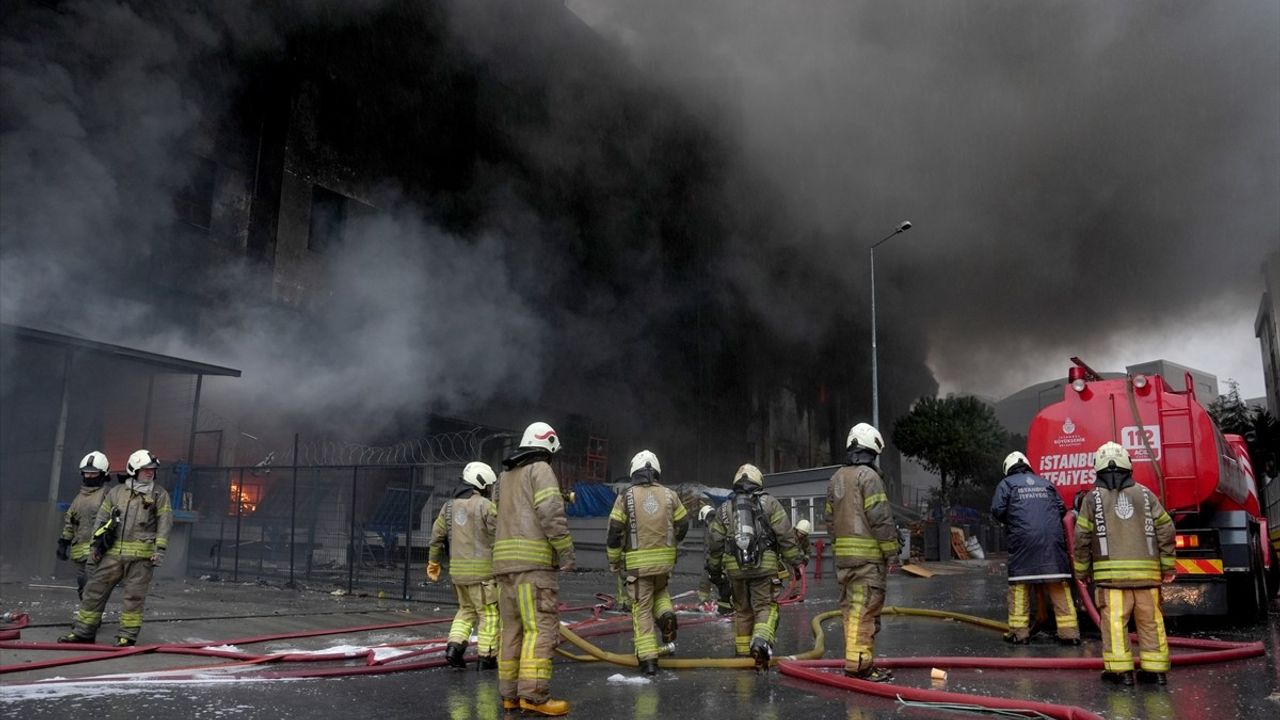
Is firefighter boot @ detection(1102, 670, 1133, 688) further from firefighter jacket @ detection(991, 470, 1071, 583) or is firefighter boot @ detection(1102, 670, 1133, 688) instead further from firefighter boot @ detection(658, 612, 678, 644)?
firefighter boot @ detection(658, 612, 678, 644)

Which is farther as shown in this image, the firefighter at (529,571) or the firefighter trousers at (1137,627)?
the firefighter trousers at (1137,627)

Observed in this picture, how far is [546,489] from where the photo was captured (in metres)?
4.65

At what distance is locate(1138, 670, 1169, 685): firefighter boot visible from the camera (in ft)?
16.3

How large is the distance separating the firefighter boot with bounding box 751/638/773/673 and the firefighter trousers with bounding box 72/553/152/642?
4651 millimetres

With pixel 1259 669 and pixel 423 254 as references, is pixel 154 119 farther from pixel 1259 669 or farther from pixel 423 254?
pixel 1259 669

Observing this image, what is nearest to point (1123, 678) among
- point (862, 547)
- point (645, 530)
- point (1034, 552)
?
point (862, 547)

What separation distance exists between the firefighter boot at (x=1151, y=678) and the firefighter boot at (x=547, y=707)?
3489 mm

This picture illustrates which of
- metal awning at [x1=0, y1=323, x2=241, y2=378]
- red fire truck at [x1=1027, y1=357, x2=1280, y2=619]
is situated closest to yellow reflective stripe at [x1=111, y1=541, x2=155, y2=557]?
red fire truck at [x1=1027, y1=357, x2=1280, y2=619]

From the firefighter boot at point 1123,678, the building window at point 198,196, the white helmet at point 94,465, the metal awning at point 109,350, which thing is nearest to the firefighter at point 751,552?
the firefighter boot at point 1123,678

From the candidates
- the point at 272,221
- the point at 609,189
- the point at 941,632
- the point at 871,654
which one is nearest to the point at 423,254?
the point at 272,221

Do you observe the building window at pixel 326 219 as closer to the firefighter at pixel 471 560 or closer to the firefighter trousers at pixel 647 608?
the firefighter at pixel 471 560

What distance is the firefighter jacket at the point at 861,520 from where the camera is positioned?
511cm

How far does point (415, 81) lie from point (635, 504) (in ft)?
65.0

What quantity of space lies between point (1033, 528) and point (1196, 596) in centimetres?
160
